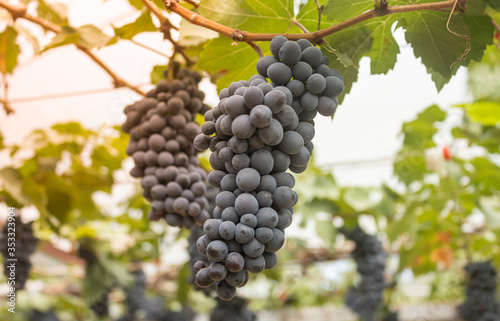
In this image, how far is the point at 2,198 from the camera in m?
1.95

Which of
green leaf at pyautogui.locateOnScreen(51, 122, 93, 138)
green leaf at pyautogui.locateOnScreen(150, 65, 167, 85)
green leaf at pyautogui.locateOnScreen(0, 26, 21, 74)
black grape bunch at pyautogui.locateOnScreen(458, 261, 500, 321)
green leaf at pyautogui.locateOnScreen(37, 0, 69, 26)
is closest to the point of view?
green leaf at pyautogui.locateOnScreen(150, 65, 167, 85)

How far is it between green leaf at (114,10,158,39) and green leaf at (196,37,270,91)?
0.28 m

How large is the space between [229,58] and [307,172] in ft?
6.09

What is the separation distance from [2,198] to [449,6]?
194 centimetres

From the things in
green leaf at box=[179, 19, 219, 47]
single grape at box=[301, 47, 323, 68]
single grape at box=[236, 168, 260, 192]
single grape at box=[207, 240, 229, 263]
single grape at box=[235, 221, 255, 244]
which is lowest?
single grape at box=[207, 240, 229, 263]

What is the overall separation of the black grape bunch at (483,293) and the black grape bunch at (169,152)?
197cm

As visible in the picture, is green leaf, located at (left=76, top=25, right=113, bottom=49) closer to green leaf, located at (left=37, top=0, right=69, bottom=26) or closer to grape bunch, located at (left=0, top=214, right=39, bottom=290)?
green leaf, located at (left=37, top=0, right=69, bottom=26)

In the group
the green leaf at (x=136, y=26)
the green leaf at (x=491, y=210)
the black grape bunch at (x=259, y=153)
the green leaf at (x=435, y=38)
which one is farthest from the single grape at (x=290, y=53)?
the green leaf at (x=491, y=210)

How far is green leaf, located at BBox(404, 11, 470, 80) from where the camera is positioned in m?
0.90

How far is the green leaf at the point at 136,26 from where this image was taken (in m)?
1.19

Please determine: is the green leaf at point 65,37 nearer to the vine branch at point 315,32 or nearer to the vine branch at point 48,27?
the vine branch at point 48,27

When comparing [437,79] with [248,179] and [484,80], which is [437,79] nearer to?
[248,179]

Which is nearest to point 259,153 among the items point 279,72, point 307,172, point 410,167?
point 279,72

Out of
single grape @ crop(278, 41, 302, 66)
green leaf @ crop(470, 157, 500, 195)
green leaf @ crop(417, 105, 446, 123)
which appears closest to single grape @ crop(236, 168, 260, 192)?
single grape @ crop(278, 41, 302, 66)
